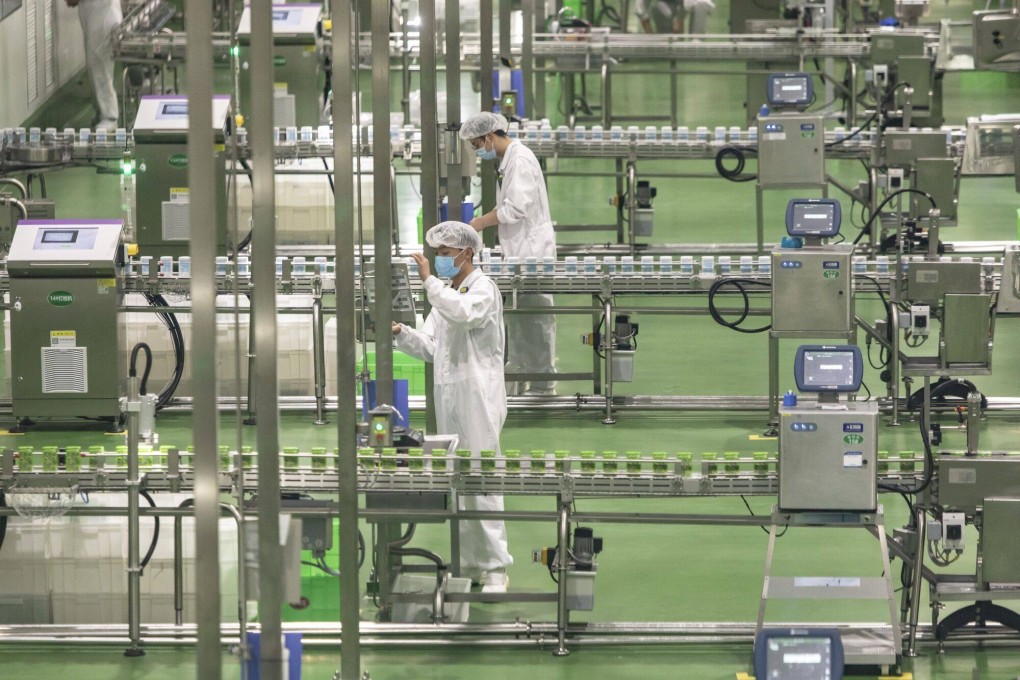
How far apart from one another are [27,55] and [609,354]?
7836 mm

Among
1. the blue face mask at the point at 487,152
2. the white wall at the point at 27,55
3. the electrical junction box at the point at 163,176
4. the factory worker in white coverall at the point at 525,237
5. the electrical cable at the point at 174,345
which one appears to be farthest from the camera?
the white wall at the point at 27,55

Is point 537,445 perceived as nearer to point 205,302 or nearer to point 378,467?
point 378,467

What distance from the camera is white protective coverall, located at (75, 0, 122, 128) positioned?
52.3ft

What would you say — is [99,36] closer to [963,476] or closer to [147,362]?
[147,362]

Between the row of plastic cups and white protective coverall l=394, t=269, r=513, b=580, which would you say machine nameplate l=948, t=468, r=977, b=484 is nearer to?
white protective coverall l=394, t=269, r=513, b=580

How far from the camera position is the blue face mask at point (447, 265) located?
25.5ft

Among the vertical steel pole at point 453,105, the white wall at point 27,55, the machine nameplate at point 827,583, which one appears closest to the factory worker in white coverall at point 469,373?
the vertical steel pole at point 453,105

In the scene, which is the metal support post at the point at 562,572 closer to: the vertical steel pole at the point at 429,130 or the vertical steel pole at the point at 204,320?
the vertical steel pole at the point at 429,130

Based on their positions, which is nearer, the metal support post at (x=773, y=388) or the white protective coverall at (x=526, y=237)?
the metal support post at (x=773, y=388)

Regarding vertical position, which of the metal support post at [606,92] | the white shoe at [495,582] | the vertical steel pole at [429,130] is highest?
the metal support post at [606,92]

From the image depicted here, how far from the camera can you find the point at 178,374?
1053 cm

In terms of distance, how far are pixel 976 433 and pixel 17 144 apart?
7860 mm

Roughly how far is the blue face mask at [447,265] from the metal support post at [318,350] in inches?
92.3

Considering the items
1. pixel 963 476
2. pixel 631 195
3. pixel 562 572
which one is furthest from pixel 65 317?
pixel 963 476
